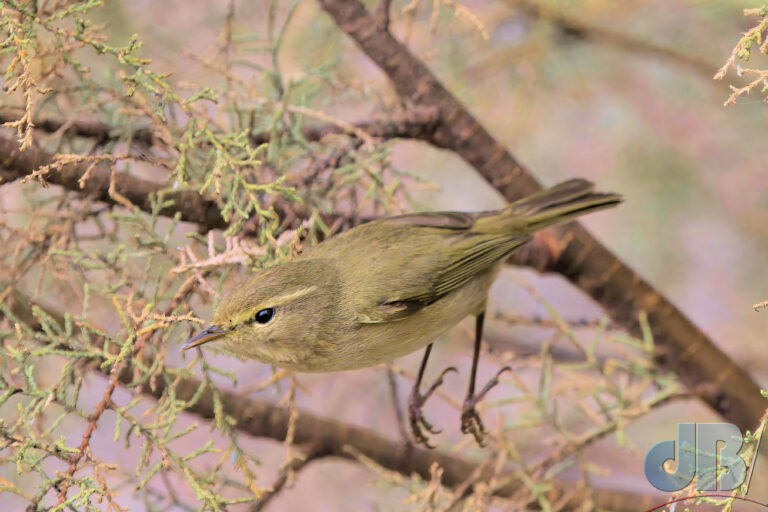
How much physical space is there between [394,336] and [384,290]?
5.5 inches

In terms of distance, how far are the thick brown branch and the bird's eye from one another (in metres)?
1.24

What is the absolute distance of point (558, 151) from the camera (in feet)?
17.7

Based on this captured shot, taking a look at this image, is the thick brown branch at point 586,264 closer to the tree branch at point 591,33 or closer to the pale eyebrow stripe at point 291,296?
the pale eyebrow stripe at point 291,296

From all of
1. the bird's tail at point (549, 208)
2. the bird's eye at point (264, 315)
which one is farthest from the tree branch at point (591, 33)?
the bird's eye at point (264, 315)

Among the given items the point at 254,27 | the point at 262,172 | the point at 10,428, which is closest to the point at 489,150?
the point at 262,172

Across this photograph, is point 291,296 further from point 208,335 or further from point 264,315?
point 208,335

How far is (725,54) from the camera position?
3.76 meters

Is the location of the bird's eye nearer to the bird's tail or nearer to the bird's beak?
the bird's beak

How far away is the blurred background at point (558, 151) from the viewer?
3.52 metres

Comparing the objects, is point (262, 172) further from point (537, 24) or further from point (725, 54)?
point (725, 54)

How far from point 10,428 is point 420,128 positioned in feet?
5.64

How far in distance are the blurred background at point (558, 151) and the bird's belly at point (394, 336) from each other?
24.7 inches

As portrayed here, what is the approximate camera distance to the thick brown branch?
287 cm

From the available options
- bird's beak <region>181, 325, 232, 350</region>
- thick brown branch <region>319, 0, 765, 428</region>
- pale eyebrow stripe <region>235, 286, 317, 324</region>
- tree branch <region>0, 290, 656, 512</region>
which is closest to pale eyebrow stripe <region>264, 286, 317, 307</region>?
pale eyebrow stripe <region>235, 286, 317, 324</region>
